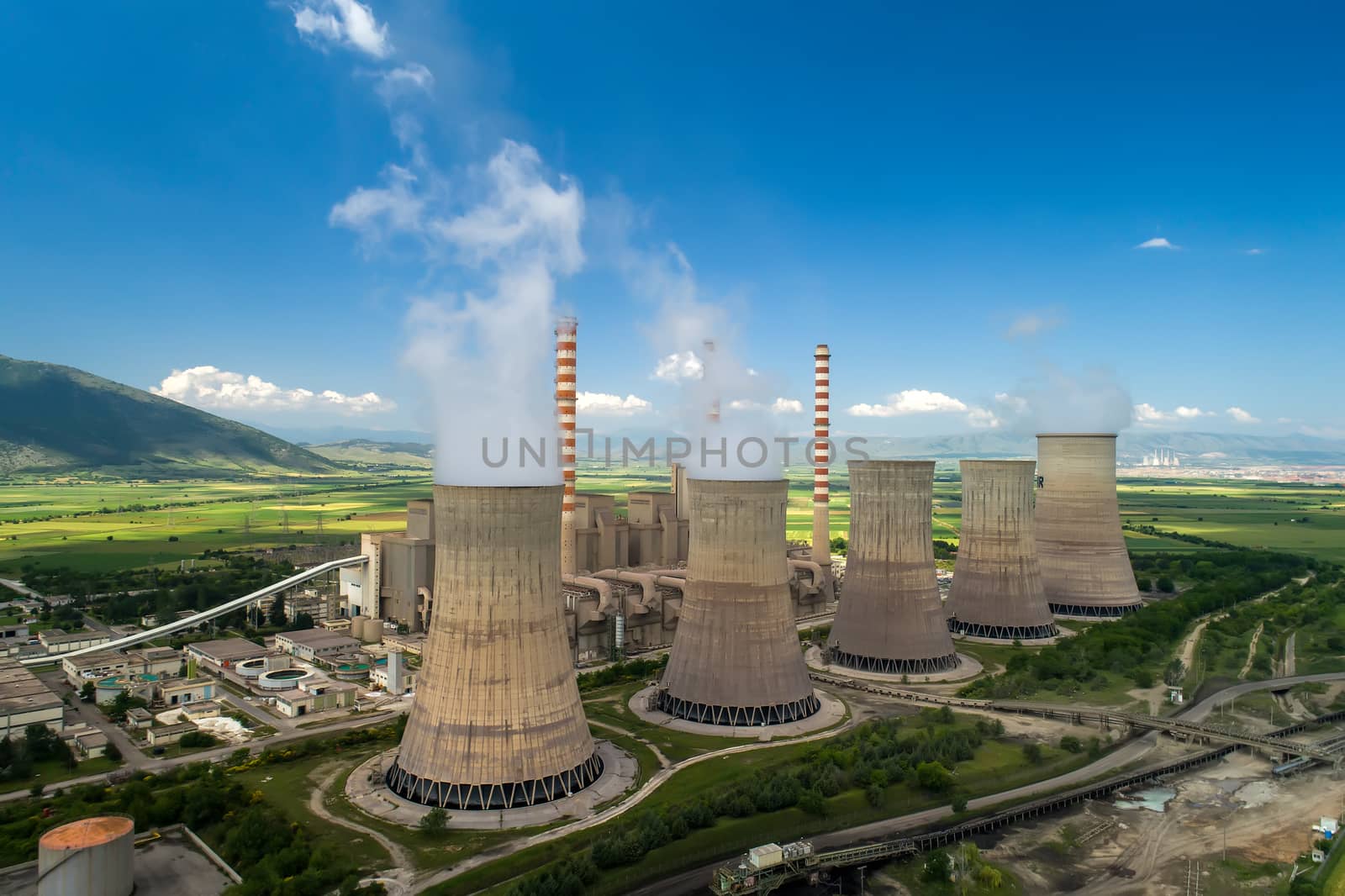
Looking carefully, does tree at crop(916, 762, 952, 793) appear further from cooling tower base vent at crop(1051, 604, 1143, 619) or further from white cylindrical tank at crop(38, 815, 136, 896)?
cooling tower base vent at crop(1051, 604, 1143, 619)

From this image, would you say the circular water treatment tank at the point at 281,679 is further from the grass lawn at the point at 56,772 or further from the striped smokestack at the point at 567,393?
the striped smokestack at the point at 567,393

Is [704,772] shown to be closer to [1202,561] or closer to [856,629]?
[856,629]

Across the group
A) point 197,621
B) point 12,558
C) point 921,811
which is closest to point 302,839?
point 921,811

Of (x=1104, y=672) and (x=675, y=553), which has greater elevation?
(x=675, y=553)

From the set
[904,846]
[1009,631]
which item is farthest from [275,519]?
[904,846]

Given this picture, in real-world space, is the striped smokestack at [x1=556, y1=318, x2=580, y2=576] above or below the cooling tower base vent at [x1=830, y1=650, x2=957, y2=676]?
above

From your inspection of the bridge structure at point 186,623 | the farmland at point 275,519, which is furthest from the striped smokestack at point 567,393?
the farmland at point 275,519

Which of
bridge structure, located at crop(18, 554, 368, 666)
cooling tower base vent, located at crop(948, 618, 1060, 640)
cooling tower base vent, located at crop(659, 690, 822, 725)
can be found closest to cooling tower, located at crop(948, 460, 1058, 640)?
cooling tower base vent, located at crop(948, 618, 1060, 640)
